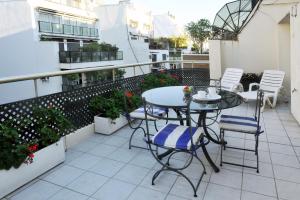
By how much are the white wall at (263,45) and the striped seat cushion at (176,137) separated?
4.46 m

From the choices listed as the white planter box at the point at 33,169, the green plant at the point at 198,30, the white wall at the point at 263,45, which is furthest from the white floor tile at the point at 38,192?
the green plant at the point at 198,30

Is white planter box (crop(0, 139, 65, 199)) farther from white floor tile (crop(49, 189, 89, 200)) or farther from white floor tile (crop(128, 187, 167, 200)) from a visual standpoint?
white floor tile (crop(128, 187, 167, 200))

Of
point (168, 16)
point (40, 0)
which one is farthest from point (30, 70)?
point (168, 16)

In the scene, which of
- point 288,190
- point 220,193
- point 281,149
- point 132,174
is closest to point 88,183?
point 132,174

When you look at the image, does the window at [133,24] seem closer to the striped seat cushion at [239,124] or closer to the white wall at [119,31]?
the white wall at [119,31]

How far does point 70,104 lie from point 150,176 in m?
1.64

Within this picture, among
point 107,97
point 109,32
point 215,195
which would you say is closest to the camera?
point 215,195

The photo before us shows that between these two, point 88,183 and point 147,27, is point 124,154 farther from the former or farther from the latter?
point 147,27

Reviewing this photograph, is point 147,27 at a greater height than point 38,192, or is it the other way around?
point 147,27

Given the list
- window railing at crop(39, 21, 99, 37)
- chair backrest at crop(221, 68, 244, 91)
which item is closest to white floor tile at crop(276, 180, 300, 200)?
chair backrest at crop(221, 68, 244, 91)

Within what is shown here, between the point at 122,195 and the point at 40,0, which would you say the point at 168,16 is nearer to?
the point at 40,0

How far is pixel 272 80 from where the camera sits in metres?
5.39

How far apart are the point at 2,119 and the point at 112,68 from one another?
2.09 metres

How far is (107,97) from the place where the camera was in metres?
4.14
